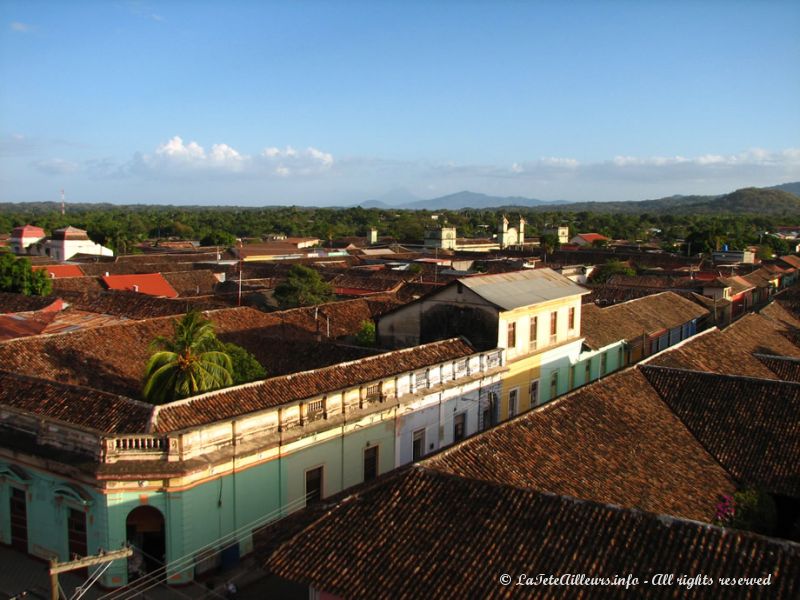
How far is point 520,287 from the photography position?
26.6m

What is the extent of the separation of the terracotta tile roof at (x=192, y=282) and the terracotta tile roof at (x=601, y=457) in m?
37.0

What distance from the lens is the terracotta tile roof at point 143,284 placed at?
47.5 meters

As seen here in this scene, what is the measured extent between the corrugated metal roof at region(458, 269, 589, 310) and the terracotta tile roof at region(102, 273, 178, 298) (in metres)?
27.3

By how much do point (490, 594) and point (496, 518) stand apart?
1.64 meters

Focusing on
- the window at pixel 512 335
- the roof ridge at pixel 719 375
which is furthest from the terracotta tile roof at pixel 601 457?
the window at pixel 512 335

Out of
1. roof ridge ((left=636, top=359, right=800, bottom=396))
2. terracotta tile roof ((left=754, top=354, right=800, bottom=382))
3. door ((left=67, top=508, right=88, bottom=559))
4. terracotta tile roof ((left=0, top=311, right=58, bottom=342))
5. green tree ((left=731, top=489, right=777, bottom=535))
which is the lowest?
door ((left=67, top=508, right=88, bottom=559))

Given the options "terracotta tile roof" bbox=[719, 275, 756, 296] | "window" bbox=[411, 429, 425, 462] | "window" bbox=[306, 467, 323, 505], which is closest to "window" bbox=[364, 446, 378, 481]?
"window" bbox=[411, 429, 425, 462]

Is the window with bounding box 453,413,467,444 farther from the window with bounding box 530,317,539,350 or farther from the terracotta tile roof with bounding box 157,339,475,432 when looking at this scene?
the window with bounding box 530,317,539,350

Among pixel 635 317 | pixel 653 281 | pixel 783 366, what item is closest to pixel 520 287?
pixel 783 366

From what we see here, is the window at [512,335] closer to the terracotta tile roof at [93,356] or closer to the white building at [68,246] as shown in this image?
the terracotta tile roof at [93,356]

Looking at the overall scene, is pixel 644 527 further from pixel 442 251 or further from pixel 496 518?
pixel 442 251

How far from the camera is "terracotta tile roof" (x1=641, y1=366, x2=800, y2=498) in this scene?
16688 mm

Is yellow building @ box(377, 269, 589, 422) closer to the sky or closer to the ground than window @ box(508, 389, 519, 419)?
closer to the sky

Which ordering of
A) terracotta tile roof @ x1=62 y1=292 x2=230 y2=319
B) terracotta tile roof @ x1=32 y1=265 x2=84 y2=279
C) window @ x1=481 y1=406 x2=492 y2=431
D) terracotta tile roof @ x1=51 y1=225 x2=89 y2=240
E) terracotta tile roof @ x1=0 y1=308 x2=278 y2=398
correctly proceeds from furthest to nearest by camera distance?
terracotta tile roof @ x1=51 y1=225 x2=89 y2=240 < terracotta tile roof @ x1=32 y1=265 x2=84 y2=279 < terracotta tile roof @ x1=62 y1=292 x2=230 y2=319 < window @ x1=481 y1=406 x2=492 y2=431 < terracotta tile roof @ x1=0 y1=308 x2=278 y2=398
